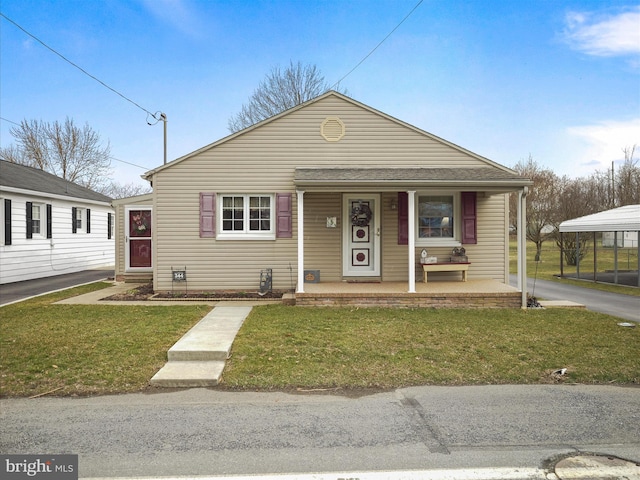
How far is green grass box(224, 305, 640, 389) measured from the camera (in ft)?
15.6

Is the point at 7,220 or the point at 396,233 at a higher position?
the point at 7,220

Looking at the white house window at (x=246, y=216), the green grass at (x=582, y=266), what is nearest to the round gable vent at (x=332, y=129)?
the white house window at (x=246, y=216)

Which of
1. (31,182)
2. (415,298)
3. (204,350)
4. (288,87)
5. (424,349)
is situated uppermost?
(288,87)

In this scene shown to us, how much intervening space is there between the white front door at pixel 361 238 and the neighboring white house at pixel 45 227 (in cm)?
1044

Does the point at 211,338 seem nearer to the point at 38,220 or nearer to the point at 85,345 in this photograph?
the point at 85,345

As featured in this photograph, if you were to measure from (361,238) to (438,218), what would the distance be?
2.09m

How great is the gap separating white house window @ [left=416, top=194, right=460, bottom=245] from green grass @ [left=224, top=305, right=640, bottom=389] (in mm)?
2956

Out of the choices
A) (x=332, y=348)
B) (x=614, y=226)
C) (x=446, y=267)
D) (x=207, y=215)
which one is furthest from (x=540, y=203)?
(x=332, y=348)

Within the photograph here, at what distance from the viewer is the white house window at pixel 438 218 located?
1077cm

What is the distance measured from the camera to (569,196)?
77.3 ft

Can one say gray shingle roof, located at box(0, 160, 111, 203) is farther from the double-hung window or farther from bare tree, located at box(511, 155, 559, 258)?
bare tree, located at box(511, 155, 559, 258)

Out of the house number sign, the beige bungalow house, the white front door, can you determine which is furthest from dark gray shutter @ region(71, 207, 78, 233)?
the white front door

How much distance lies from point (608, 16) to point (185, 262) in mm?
13764

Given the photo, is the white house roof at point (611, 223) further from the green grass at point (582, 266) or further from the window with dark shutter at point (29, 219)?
the window with dark shutter at point (29, 219)
